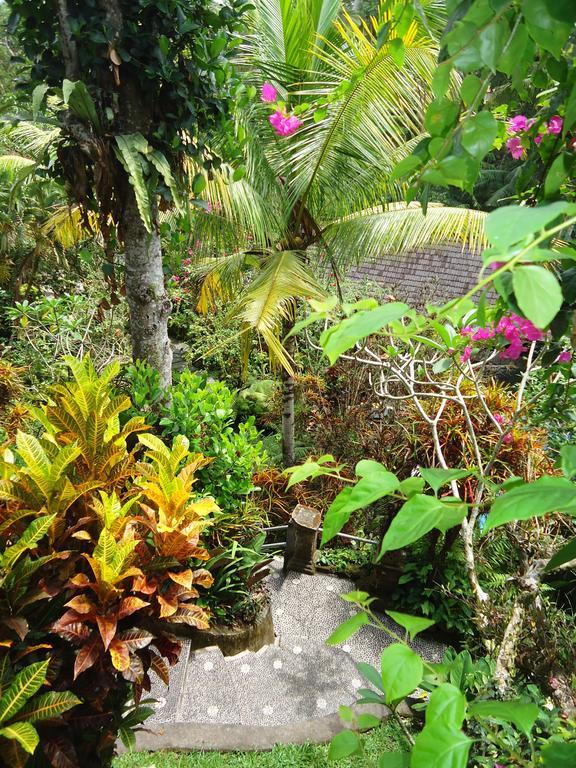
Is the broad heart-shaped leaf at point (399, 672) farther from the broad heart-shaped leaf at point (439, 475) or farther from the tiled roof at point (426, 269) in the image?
the tiled roof at point (426, 269)

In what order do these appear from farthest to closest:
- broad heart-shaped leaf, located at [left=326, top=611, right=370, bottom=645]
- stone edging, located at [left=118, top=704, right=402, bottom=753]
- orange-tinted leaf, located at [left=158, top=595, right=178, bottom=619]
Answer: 1. stone edging, located at [left=118, top=704, right=402, bottom=753]
2. orange-tinted leaf, located at [left=158, top=595, right=178, bottom=619]
3. broad heart-shaped leaf, located at [left=326, top=611, right=370, bottom=645]

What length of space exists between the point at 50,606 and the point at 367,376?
388 cm

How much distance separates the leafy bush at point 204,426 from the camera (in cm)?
296

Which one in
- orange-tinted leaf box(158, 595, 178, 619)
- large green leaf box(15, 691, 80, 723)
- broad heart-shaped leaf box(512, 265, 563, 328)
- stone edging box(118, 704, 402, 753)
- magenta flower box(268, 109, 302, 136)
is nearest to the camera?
broad heart-shaped leaf box(512, 265, 563, 328)

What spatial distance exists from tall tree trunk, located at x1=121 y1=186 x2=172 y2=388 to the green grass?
1964mm

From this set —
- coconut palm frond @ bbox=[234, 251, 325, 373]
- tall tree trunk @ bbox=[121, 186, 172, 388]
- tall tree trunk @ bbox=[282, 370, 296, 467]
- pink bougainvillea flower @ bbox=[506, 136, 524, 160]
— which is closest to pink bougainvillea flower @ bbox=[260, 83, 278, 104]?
coconut palm frond @ bbox=[234, 251, 325, 373]

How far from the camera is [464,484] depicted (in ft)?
12.3

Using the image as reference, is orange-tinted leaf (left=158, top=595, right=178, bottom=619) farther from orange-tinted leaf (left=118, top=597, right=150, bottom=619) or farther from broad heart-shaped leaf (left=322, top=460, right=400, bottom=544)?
broad heart-shaped leaf (left=322, top=460, right=400, bottom=544)

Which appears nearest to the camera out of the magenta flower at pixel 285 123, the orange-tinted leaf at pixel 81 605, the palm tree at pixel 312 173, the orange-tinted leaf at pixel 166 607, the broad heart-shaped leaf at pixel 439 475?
the broad heart-shaped leaf at pixel 439 475

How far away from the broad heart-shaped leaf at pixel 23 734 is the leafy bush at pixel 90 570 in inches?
4.1

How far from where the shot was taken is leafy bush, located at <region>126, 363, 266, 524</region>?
2965mm

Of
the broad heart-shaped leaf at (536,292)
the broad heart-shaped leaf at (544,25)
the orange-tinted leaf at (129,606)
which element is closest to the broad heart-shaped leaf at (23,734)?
the orange-tinted leaf at (129,606)

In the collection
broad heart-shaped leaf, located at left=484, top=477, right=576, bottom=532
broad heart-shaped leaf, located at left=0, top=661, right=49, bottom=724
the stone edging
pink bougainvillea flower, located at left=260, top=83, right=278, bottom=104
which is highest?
pink bougainvillea flower, located at left=260, top=83, right=278, bottom=104

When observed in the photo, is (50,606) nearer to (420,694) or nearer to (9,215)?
(420,694)
